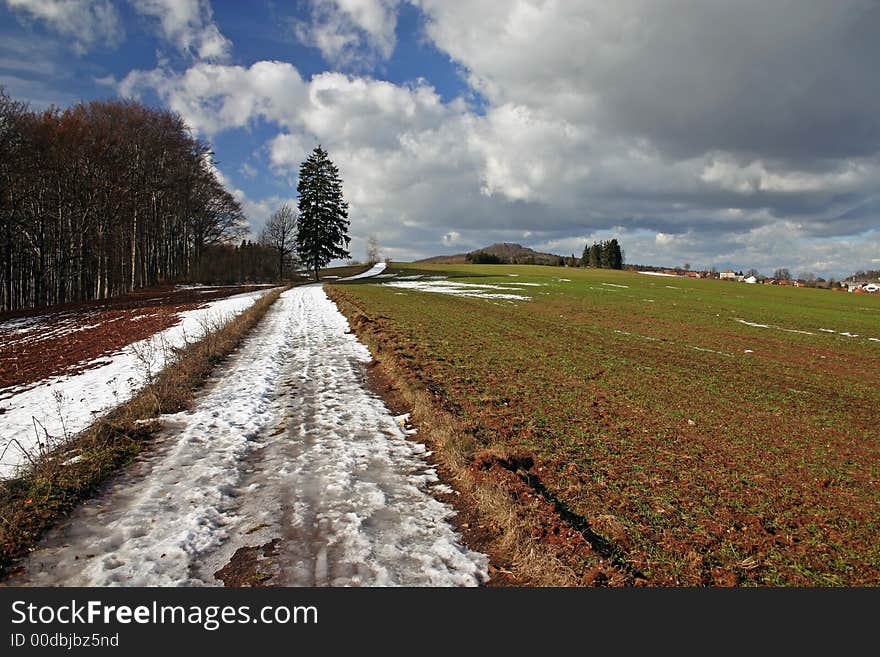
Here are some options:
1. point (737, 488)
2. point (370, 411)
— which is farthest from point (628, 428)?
point (370, 411)

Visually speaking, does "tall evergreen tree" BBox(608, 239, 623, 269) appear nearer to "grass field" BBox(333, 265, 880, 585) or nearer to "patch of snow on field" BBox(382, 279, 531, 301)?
"patch of snow on field" BBox(382, 279, 531, 301)

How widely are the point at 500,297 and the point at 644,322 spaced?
14060mm

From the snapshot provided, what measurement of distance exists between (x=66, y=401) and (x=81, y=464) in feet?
17.2

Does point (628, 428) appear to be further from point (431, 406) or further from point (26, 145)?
point (26, 145)

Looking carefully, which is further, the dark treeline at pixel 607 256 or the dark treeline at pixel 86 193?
the dark treeline at pixel 607 256

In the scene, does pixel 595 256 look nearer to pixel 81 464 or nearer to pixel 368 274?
pixel 368 274

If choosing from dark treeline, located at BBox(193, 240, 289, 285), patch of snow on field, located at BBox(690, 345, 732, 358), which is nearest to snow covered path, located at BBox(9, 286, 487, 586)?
patch of snow on field, located at BBox(690, 345, 732, 358)

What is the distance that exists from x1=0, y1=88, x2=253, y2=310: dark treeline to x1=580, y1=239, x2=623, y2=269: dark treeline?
97.4 metres

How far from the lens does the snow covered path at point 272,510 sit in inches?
132

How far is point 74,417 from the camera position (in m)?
7.71

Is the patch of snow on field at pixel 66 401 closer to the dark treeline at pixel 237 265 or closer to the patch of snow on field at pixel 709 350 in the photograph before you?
the patch of snow on field at pixel 709 350

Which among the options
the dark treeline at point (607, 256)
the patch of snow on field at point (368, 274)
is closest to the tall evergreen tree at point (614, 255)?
the dark treeline at point (607, 256)

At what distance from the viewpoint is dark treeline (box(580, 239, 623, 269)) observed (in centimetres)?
11394

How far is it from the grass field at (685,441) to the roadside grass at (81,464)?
4.37 meters
